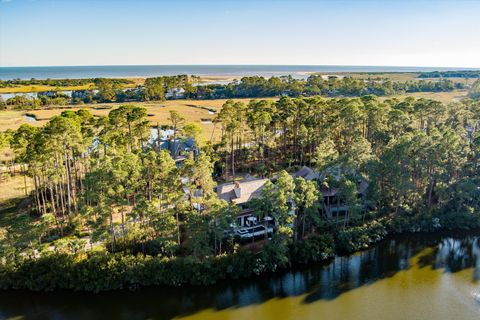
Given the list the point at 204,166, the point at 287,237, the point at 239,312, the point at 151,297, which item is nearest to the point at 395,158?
the point at 287,237

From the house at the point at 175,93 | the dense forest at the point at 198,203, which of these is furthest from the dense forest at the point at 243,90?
the dense forest at the point at 198,203

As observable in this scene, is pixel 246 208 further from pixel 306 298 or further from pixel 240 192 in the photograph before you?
pixel 306 298

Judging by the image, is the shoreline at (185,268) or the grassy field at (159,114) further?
the grassy field at (159,114)

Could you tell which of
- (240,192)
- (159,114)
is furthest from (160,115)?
(240,192)

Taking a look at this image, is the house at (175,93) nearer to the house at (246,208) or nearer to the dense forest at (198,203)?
the dense forest at (198,203)

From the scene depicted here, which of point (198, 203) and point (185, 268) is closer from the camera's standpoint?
point (185, 268)
